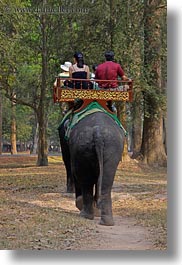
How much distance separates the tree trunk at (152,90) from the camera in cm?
955

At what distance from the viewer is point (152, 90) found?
1077cm

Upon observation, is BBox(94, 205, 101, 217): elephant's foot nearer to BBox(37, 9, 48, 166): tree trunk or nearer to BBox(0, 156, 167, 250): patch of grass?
BBox(0, 156, 167, 250): patch of grass

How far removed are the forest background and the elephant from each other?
2.25 metres

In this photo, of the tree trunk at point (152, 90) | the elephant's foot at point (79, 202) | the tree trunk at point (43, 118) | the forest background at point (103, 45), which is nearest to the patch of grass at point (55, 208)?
the elephant's foot at point (79, 202)

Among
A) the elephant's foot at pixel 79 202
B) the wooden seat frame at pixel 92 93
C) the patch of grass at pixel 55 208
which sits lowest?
the patch of grass at pixel 55 208

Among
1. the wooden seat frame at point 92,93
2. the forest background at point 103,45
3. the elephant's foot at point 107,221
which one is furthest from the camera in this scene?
the forest background at point 103,45

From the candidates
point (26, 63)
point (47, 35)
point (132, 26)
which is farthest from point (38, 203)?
point (26, 63)

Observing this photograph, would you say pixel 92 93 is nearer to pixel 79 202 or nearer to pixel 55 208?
pixel 79 202

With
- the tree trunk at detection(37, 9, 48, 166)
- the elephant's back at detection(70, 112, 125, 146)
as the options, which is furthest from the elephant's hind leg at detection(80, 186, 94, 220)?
the tree trunk at detection(37, 9, 48, 166)

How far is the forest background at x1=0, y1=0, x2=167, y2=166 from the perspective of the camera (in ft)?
28.2

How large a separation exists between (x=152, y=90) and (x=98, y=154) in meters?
5.06

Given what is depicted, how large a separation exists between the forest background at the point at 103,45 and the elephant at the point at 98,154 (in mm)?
2246

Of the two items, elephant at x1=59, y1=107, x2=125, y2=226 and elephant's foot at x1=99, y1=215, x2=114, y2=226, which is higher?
elephant at x1=59, y1=107, x2=125, y2=226

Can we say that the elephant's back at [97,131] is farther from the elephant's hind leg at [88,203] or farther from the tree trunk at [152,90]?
the tree trunk at [152,90]
